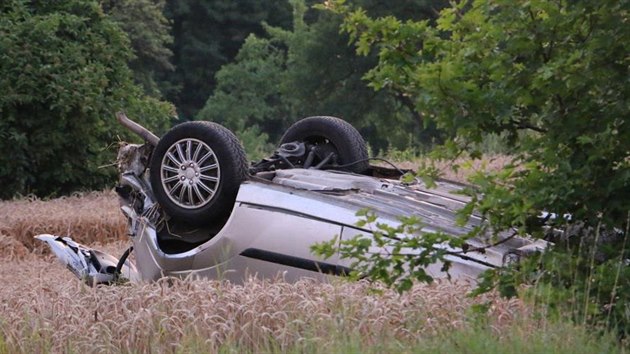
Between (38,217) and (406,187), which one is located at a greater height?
(406,187)

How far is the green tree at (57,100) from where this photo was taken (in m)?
22.0

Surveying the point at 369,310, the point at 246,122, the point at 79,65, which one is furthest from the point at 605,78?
the point at 246,122

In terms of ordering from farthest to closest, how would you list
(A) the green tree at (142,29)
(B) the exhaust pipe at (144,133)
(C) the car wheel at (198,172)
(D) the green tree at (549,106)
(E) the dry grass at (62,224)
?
(A) the green tree at (142,29), (E) the dry grass at (62,224), (B) the exhaust pipe at (144,133), (C) the car wheel at (198,172), (D) the green tree at (549,106)

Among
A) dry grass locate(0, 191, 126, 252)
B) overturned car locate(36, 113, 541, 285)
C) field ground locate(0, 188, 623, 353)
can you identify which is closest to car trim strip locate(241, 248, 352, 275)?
overturned car locate(36, 113, 541, 285)

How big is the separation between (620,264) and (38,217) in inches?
491

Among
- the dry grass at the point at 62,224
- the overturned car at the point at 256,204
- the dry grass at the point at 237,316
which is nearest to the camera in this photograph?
the dry grass at the point at 237,316

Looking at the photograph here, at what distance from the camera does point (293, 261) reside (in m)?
9.13

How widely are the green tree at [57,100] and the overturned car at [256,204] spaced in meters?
11.3

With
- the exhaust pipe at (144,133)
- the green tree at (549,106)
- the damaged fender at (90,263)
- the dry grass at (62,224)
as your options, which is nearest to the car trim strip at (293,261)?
the damaged fender at (90,263)

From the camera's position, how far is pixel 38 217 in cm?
1734

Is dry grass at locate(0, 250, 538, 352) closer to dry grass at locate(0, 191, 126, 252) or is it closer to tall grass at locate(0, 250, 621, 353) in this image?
tall grass at locate(0, 250, 621, 353)

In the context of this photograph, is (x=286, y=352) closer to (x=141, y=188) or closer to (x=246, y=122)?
(x=141, y=188)

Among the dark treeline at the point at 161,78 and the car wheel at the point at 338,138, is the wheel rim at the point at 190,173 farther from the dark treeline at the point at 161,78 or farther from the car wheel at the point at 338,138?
the dark treeline at the point at 161,78

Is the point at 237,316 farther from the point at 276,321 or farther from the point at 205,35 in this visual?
the point at 205,35
